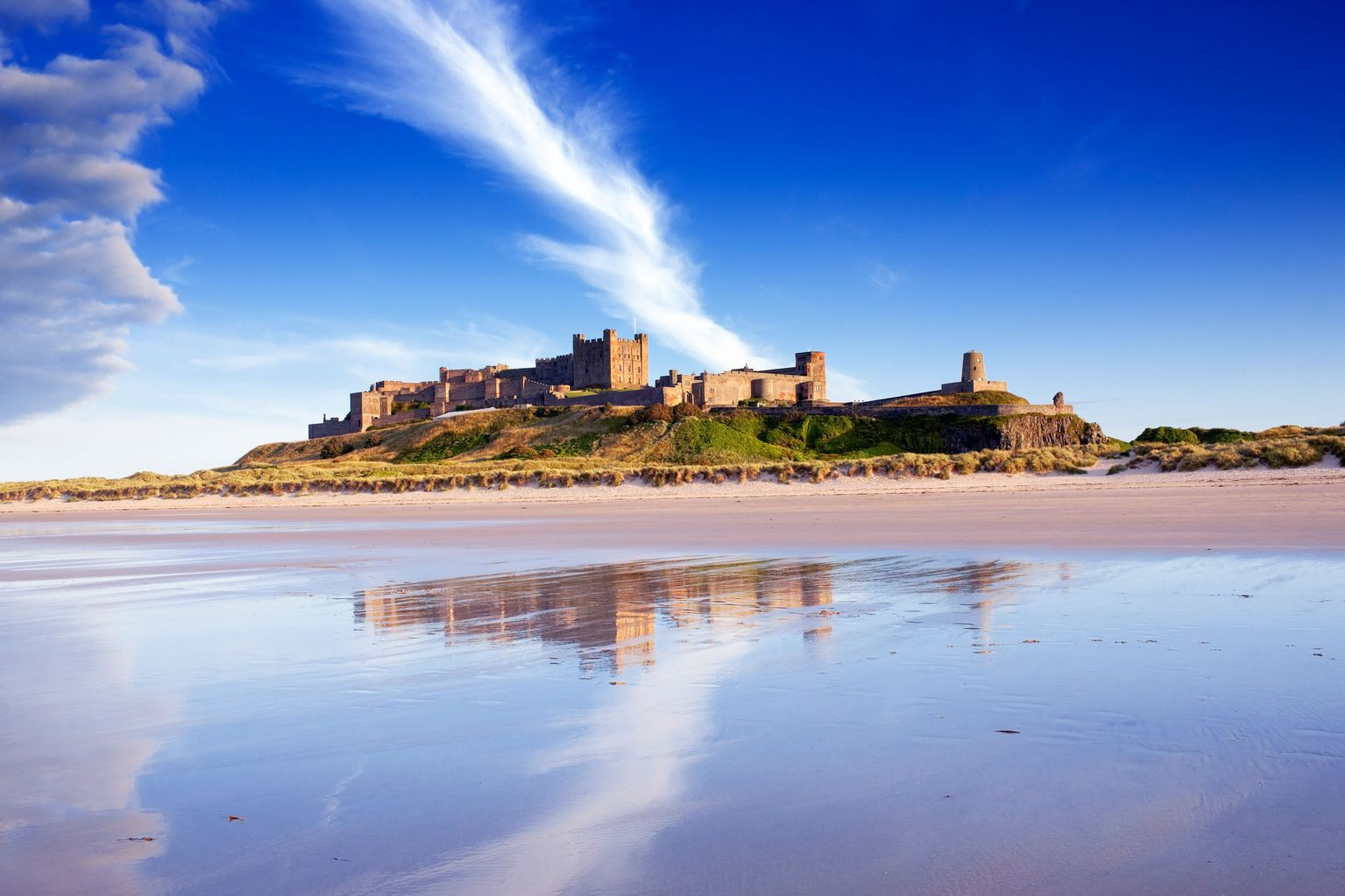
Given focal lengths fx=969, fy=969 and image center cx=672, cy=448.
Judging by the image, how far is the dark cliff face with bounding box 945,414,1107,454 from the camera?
5378 centimetres

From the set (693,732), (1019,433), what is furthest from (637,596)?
(1019,433)

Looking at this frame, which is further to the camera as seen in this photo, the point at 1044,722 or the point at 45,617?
the point at 45,617

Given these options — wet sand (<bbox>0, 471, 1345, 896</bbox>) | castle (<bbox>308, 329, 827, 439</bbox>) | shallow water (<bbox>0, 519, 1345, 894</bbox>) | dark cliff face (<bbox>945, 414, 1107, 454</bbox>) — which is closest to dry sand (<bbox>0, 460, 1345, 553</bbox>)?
wet sand (<bbox>0, 471, 1345, 896</bbox>)

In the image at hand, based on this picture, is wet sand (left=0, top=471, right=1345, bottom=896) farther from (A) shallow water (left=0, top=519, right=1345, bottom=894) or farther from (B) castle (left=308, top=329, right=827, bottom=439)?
(B) castle (left=308, top=329, right=827, bottom=439)

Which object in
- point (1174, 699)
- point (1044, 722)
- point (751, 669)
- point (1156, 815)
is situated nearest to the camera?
point (1156, 815)

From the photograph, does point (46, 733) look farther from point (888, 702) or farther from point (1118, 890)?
point (1118, 890)

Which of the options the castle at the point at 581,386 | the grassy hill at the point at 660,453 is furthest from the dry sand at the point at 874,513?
the castle at the point at 581,386

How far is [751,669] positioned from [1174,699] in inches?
79.0

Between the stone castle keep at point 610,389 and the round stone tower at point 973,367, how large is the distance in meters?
0.07

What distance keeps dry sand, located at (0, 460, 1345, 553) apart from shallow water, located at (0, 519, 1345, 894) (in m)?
5.00

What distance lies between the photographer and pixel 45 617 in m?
7.91

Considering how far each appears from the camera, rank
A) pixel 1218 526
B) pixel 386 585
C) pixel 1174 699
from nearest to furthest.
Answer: pixel 1174 699 → pixel 386 585 → pixel 1218 526

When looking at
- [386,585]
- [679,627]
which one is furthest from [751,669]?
[386,585]

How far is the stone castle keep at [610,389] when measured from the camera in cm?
6850
